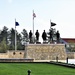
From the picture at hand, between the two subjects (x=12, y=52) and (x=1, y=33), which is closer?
(x=12, y=52)

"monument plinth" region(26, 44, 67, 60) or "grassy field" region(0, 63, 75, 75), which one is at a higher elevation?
"monument plinth" region(26, 44, 67, 60)

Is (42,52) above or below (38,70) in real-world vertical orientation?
above

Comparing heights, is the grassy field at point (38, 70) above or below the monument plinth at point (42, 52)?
below

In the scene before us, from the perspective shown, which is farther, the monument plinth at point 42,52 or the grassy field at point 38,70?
the monument plinth at point 42,52

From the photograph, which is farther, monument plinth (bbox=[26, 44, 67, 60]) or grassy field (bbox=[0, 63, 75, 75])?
monument plinth (bbox=[26, 44, 67, 60])

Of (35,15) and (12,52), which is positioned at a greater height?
(35,15)

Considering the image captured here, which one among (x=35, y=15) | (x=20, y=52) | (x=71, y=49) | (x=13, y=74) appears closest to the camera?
(x=13, y=74)

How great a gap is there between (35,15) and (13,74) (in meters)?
35.0

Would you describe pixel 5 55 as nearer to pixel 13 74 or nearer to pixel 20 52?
pixel 20 52

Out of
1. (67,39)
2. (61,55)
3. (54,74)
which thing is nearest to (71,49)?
(61,55)

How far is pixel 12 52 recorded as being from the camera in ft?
188

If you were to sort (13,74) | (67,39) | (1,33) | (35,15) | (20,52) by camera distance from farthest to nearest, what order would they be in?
(67,39), (1,33), (20,52), (35,15), (13,74)

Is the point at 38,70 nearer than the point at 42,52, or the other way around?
the point at 38,70

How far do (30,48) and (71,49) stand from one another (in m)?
35.7
